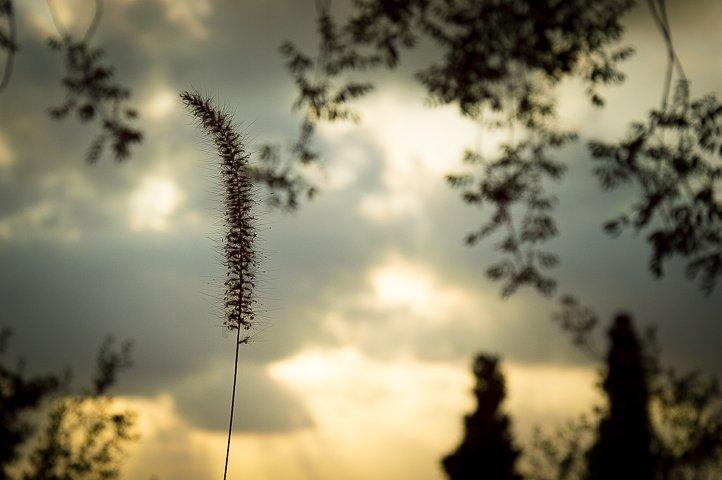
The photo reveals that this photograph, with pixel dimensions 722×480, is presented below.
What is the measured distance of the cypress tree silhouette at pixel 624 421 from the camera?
3484 centimetres

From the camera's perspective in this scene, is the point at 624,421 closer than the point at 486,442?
Yes

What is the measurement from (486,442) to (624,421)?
24.4ft

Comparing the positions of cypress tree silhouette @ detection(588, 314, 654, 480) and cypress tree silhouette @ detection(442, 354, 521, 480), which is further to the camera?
cypress tree silhouette @ detection(442, 354, 521, 480)

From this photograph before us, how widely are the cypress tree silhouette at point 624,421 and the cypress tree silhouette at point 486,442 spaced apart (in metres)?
4.59

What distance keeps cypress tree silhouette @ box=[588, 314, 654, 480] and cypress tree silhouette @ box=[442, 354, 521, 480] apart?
15.1 ft

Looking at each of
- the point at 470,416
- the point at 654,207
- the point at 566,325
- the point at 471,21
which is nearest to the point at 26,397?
the point at 471,21

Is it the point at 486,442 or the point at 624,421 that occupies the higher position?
the point at 624,421

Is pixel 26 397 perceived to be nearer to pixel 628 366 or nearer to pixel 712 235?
pixel 712 235

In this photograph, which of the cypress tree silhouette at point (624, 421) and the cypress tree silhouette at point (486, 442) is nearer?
the cypress tree silhouette at point (624, 421)

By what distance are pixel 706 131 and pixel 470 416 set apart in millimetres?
33208

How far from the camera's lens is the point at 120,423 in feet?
74.3

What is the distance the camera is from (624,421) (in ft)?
116

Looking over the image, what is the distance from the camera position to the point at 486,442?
3712 centimetres

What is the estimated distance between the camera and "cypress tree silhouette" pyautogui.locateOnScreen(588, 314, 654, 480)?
114 ft
